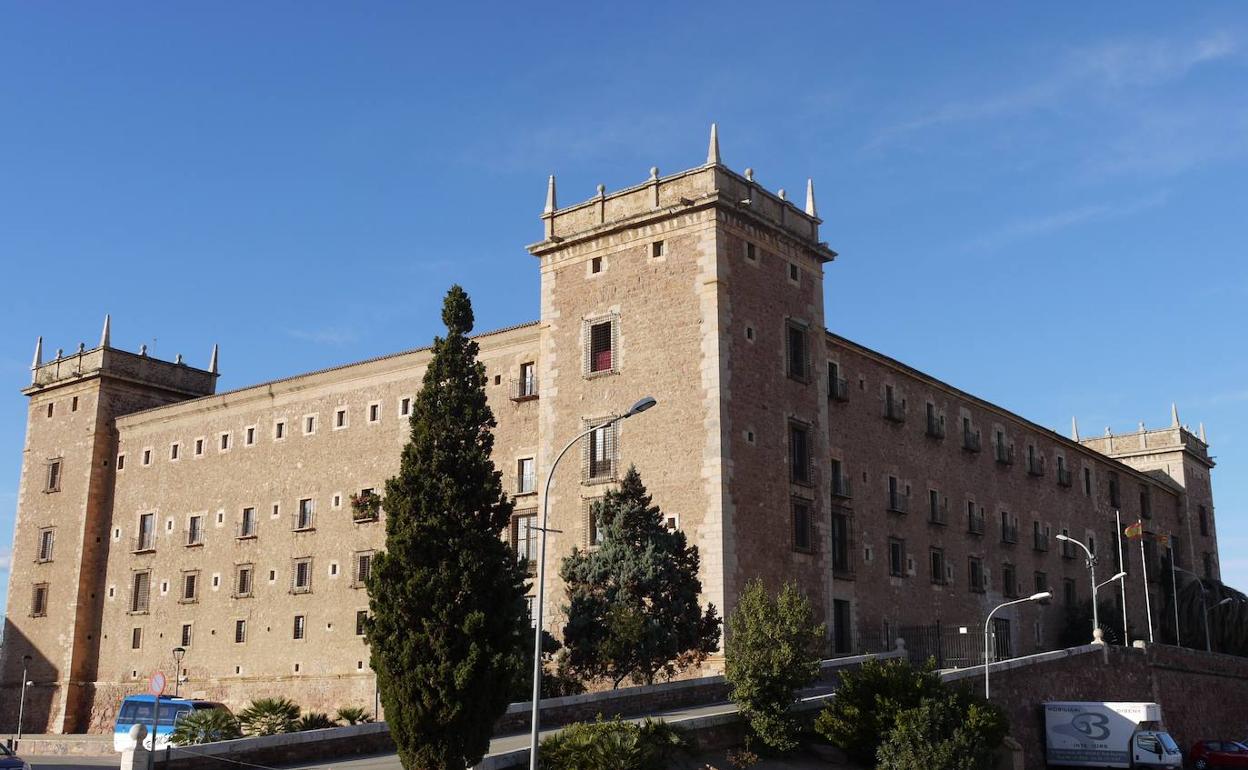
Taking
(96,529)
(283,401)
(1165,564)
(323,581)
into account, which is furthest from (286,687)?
(1165,564)

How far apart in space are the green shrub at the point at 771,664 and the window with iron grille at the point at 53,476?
3805 cm

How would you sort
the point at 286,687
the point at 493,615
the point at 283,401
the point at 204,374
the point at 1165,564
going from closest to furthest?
the point at 493,615 → the point at 286,687 → the point at 283,401 → the point at 204,374 → the point at 1165,564

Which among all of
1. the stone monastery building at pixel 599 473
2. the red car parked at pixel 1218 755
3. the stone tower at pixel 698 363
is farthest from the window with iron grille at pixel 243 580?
the red car parked at pixel 1218 755

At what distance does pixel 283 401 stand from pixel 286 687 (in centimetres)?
1076

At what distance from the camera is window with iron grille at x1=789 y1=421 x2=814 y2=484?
40.9 meters

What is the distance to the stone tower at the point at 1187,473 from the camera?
7125cm

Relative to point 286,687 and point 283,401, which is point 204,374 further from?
point 286,687

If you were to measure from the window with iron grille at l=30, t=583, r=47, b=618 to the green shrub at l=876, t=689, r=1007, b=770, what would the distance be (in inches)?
1586

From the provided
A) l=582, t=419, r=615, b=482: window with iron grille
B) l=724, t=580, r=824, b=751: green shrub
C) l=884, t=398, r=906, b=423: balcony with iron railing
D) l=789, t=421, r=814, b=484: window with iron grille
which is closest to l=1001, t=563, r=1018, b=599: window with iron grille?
l=884, t=398, r=906, b=423: balcony with iron railing

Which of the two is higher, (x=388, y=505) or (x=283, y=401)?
(x=283, y=401)

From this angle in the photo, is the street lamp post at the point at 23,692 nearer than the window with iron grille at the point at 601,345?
No

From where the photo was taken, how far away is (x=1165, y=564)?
220ft

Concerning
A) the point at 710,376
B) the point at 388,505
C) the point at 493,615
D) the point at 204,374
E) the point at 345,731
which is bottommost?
the point at 345,731

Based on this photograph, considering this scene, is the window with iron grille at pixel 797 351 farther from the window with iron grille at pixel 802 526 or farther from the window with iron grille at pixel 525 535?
the window with iron grille at pixel 525 535
